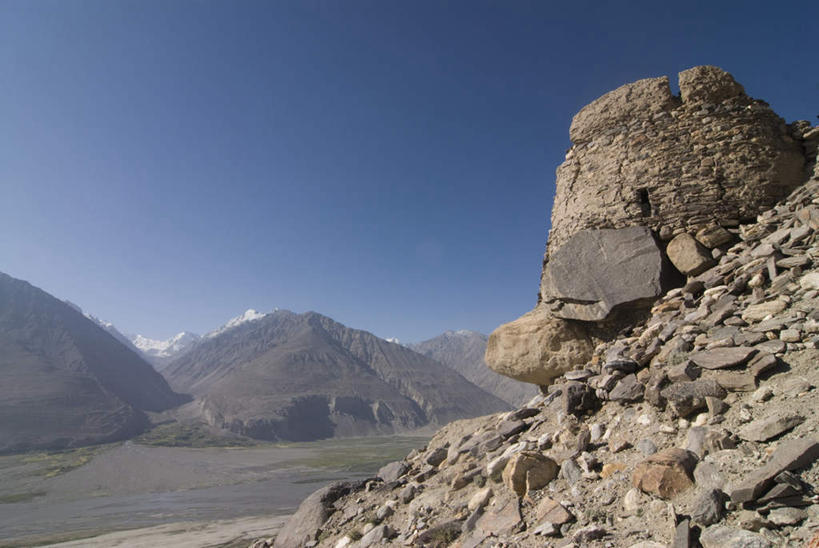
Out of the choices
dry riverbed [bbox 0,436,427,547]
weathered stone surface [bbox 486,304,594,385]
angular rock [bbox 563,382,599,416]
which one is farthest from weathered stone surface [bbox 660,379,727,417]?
dry riverbed [bbox 0,436,427,547]

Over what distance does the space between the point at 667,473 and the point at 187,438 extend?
14418 centimetres

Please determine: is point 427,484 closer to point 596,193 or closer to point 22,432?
point 596,193

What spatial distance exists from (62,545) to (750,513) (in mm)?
52359

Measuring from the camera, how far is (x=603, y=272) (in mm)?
8062

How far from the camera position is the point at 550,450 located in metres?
5.78

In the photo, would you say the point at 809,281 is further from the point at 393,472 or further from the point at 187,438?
the point at 187,438

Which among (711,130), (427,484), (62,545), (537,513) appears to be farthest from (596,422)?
(62,545)

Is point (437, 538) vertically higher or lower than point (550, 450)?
lower

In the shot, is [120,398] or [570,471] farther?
[120,398]

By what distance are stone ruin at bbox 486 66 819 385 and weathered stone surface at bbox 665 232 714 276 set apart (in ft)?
0.06

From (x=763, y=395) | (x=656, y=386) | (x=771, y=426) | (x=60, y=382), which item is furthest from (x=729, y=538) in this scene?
(x=60, y=382)

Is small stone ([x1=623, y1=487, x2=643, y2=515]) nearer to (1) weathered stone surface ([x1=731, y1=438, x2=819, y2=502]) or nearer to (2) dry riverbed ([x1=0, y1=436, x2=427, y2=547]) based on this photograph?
(1) weathered stone surface ([x1=731, y1=438, x2=819, y2=502])

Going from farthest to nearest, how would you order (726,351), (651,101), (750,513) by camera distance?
1. (651,101)
2. (726,351)
3. (750,513)

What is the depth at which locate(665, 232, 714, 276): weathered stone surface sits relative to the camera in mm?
7492
